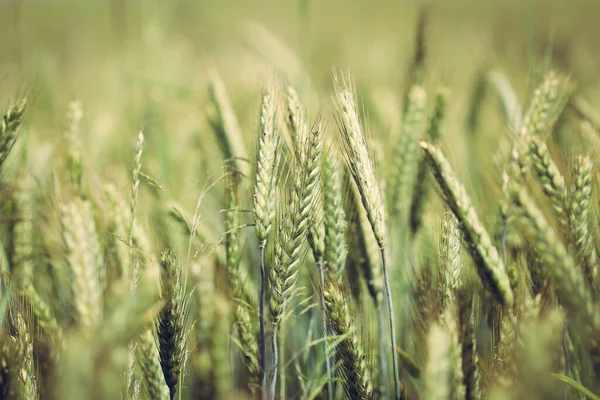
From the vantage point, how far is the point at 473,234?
2.37ft

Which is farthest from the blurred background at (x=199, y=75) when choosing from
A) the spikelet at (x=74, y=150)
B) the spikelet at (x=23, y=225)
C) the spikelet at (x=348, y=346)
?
the spikelet at (x=348, y=346)

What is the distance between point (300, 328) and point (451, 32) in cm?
536

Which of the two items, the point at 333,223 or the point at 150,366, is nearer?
the point at 150,366

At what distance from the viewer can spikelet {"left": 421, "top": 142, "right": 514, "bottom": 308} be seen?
2.36ft

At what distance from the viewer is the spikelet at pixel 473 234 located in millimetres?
721

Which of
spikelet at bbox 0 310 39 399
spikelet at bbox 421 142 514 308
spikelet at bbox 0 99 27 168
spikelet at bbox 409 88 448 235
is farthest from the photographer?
spikelet at bbox 409 88 448 235

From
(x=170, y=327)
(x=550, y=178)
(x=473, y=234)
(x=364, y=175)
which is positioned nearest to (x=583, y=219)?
(x=550, y=178)

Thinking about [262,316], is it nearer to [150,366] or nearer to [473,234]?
[150,366]

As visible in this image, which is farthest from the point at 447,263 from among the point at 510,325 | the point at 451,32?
the point at 451,32

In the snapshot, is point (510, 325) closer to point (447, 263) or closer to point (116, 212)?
point (447, 263)

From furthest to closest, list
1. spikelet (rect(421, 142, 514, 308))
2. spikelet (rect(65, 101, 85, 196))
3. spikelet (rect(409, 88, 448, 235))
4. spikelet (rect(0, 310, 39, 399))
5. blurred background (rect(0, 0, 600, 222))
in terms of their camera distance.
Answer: blurred background (rect(0, 0, 600, 222)) → spikelet (rect(409, 88, 448, 235)) → spikelet (rect(65, 101, 85, 196)) → spikelet (rect(421, 142, 514, 308)) → spikelet (rect(0, 310, 39, 399))

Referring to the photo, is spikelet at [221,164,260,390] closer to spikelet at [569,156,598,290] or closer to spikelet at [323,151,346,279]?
spikelet at [323,151,346,279]

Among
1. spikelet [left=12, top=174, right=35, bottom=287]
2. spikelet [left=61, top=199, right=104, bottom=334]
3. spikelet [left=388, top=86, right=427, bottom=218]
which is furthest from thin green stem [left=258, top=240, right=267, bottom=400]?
spikelet [left=12, top=174, right=35, bottom=287]

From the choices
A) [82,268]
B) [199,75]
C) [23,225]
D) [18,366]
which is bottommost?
[18,366]
